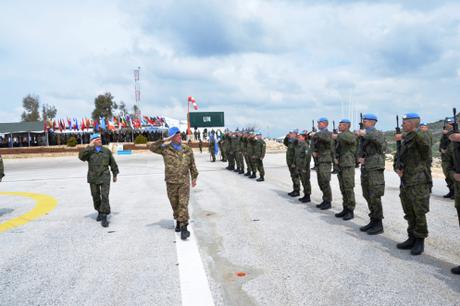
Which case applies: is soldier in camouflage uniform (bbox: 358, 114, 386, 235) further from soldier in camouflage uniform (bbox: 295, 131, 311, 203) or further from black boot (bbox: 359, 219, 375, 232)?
soldier in camouflage uniform (bbox: 295, 131, 311, 203)

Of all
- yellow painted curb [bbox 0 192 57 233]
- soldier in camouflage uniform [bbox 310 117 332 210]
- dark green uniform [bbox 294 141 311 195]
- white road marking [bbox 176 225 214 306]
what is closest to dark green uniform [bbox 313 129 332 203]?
soldier in camouflage uniform [bbox 310 117 332 210]

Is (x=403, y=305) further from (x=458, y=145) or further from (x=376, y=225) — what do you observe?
(x=376, y=225)

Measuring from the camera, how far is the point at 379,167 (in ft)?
20.6

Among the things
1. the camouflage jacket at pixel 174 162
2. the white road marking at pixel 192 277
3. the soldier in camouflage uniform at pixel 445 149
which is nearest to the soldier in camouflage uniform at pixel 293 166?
the soldier in camouflage uniform at pixel 445 149

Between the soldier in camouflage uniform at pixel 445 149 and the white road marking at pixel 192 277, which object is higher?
the soldier in camouflage uniform at pixel 445 149

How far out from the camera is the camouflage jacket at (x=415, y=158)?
5.14 metres

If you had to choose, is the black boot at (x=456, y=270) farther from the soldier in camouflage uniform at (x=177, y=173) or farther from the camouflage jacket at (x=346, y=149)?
the soldier in camouflage uniform at (x=177, y=173)

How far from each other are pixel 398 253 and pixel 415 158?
1.32 meters

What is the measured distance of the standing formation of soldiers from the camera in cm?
1402

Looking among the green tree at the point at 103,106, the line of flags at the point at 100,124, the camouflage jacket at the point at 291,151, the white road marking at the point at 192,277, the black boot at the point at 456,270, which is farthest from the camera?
the green tree at the point at 103,106

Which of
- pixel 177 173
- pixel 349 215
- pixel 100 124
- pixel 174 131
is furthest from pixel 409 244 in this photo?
pixel 100 124

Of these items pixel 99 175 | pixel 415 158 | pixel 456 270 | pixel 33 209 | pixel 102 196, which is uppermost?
pixel 415 158

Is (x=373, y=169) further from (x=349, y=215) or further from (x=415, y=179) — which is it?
(x=349, y=215)

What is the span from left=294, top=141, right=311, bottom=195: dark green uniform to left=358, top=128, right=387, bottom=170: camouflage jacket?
305cm
